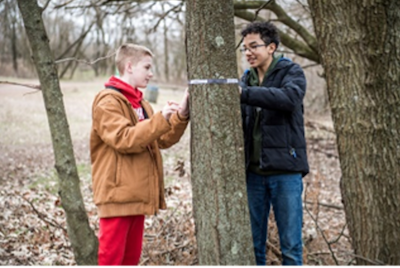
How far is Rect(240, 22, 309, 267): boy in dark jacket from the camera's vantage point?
291cm

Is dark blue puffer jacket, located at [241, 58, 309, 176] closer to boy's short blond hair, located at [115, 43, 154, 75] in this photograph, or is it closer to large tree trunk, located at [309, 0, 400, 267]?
large tree trunk, located at [309, 0, 400, 267]

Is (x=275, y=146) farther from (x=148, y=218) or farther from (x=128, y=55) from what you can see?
(x=148, y=218)

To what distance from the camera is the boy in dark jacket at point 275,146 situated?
2.91m

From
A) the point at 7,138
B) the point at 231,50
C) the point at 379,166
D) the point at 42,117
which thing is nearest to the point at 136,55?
the point at 231,50

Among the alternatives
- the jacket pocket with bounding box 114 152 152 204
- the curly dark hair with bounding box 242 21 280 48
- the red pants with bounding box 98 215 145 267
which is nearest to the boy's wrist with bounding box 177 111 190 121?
the jacket pocket with bounding box 114 152 152 204

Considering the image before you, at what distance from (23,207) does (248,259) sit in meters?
3.53

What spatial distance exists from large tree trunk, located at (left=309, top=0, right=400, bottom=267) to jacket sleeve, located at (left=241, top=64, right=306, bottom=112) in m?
0.31

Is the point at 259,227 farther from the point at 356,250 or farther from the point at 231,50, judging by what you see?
the point at 231,50

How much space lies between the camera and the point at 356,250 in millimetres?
2834

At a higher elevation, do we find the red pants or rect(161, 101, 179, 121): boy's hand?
rect(161, 101, 179, 121): boy's hand

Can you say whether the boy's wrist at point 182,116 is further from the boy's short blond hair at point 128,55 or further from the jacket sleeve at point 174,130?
the boy's short blond hair at point 128,55

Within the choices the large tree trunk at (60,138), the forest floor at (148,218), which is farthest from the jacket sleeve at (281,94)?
the large tree trunk at (60,138)

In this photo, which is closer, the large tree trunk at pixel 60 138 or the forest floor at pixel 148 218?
the large tree trunk at pixel 60 138

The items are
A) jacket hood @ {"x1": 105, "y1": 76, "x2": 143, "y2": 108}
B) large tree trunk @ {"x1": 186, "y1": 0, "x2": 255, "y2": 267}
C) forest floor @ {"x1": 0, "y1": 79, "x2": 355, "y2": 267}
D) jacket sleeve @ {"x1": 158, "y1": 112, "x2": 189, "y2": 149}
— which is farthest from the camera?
forest floor @ {"x1": 0, "y1": 79, "x2": 355, "y2": 267}
